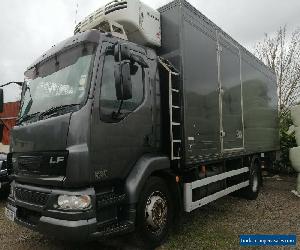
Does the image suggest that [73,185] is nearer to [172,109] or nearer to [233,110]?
[172,109]

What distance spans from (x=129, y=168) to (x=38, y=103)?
1.52 metres

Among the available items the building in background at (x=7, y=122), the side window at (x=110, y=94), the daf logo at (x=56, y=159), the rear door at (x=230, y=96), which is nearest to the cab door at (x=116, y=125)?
the side window at (x=110, y=94)

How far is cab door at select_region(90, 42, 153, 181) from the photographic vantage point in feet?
12.7

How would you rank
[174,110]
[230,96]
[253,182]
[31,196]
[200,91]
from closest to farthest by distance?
1. [31,196]
2. [174,110]
3. [200,91]
4. [230,96]
5. [253,182]

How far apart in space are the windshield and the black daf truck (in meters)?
0.02

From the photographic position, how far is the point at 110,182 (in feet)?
13.4

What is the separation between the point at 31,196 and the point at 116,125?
1352 millimetres

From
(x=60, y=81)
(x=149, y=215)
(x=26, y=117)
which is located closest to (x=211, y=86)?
(x=149, y=215)

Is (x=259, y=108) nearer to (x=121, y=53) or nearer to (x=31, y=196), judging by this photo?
(x=121, y=53)

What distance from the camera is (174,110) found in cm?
499

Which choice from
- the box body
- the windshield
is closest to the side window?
the windshield

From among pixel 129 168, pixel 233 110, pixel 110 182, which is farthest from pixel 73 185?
pixel 233 110

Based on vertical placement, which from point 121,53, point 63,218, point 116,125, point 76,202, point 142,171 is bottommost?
point 63,218

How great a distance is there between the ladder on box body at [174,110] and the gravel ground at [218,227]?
1310 millimetres
